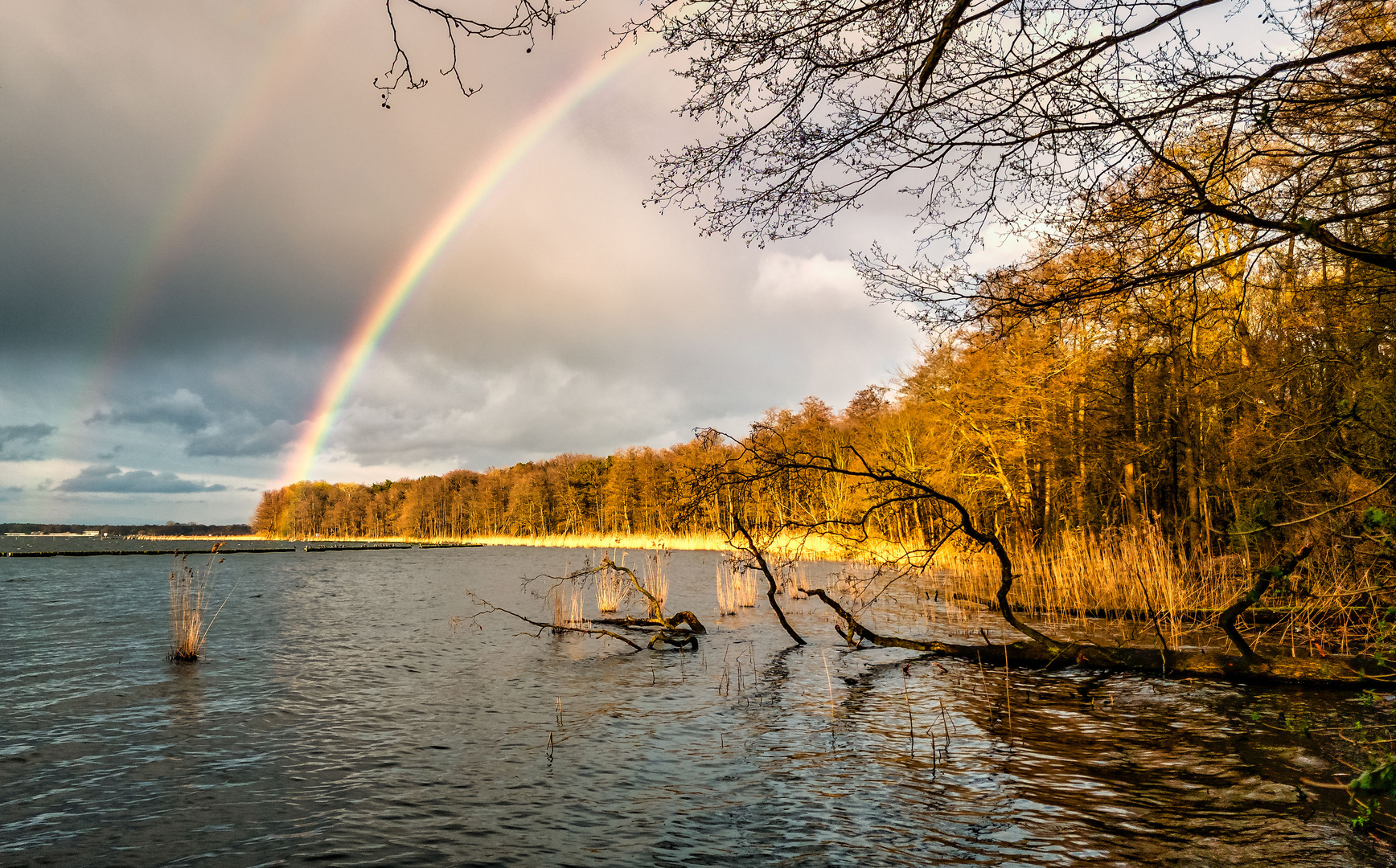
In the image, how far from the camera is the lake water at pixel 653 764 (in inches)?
187

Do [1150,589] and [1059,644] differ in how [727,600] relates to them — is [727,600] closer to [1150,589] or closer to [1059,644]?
[1150,589]

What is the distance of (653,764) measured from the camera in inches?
257

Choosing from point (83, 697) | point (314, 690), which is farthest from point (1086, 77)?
point (83, 697)

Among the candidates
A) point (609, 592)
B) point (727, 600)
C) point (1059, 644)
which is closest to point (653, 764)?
point (1059, 644)

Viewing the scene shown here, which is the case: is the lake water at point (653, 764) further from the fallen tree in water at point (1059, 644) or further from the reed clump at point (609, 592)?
the reed clump at point (609, 592)

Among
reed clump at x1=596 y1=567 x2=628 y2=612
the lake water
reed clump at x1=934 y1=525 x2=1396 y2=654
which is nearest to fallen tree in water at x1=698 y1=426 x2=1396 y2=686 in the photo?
the lake water

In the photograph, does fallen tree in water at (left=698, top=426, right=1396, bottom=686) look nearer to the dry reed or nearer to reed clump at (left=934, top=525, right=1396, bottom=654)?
reed clump at (left=934, top=525, right=1396, bottom=654)

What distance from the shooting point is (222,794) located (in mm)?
5953

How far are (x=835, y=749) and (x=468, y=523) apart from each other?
351 feet

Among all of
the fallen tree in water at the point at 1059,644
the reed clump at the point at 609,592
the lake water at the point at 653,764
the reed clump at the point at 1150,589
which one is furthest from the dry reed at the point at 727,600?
the fallen tree in water at the point at 1059,644

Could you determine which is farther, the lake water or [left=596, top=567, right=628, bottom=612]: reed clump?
[left=596, top=567, right=628, bottom=612]: reed clump

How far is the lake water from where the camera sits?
4746 millimetres

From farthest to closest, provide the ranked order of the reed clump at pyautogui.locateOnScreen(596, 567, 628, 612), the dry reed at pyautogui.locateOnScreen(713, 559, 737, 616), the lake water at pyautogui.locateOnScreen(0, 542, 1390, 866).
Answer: the dry reed at pyautogui.locateOnScreen(713, 559, 737, 616) → the reed clump at pyautogui.locateOnScreen(596, 567, 628, 612) → the lake water at pyautogui.locateOnScreen(0, 542, 1390, 866)

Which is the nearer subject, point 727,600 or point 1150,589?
point 1150,589
